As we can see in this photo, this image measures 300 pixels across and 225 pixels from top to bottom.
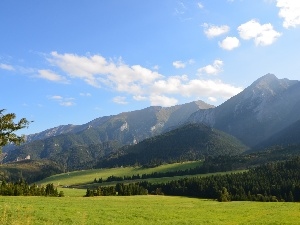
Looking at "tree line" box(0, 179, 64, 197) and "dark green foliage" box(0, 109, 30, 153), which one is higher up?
"dark green foliage" box(0, 109, 30, 153)

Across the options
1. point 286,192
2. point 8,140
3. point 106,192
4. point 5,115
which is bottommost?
point 286,192

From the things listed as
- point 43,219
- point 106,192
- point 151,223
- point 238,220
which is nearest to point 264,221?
point 238,220

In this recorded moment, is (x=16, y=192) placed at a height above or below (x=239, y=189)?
above

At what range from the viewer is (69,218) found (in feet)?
127

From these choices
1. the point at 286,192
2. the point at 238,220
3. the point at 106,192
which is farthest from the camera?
the point at 286,192

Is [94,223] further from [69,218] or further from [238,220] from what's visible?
[238,220]

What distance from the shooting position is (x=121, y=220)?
137ft

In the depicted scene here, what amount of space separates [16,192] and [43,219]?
7122 centimetres

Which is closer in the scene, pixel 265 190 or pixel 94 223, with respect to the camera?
pixel 94 223

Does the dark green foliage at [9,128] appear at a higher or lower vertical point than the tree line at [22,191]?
higher

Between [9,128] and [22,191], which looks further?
[22,191]

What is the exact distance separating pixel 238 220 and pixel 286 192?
6236 inches

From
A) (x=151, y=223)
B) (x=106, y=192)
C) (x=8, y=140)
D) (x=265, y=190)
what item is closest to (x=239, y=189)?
(x=265, y=190)

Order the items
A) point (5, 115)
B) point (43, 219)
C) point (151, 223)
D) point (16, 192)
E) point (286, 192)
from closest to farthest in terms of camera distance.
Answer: point (43, 219)
point (151, 223)
point (5, 115)
point (16, 192)
point (286, 192)
